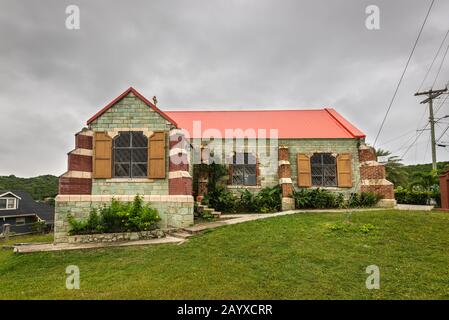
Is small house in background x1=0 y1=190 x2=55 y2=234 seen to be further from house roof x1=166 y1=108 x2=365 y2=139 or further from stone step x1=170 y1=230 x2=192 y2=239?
stone step x1=170 y1=230 x2=192 y2=239

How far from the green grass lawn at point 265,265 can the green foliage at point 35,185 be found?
51029 mm

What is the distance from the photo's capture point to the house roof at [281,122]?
1570 centimetres

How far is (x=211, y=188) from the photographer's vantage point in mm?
14656

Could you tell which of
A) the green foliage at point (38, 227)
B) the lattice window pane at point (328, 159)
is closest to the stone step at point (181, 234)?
the lattice window pane at point (328, 159)

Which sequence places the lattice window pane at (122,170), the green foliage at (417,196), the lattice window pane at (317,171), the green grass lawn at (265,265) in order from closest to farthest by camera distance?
the green grass lawn at (265,265)
the lattice window pane at (122,170)
the lattice window pane at (317,171)
the green foliage at (417,196)

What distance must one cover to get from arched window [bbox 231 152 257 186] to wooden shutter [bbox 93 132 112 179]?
24.2ft

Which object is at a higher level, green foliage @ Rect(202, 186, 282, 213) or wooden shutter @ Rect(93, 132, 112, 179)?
wooden shutter @ Rect(93, 132, 112, 179)

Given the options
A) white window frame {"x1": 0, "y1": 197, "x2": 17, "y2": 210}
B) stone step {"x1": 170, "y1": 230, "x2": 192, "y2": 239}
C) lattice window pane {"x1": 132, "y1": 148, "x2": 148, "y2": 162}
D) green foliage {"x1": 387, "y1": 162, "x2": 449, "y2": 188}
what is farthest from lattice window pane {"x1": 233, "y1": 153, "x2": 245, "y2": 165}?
white window frame {"x1": 0, "y1": 197, "x2": 17, "y2": 210}

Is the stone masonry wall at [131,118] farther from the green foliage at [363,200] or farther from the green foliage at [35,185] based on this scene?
the green foliage at [35,185]

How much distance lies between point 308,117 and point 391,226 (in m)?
11.0

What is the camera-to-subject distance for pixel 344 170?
581 inches

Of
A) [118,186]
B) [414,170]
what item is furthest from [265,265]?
[414,170]

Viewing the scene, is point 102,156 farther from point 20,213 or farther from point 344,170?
point 20,213

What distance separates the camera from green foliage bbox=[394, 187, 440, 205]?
56.1 feet
